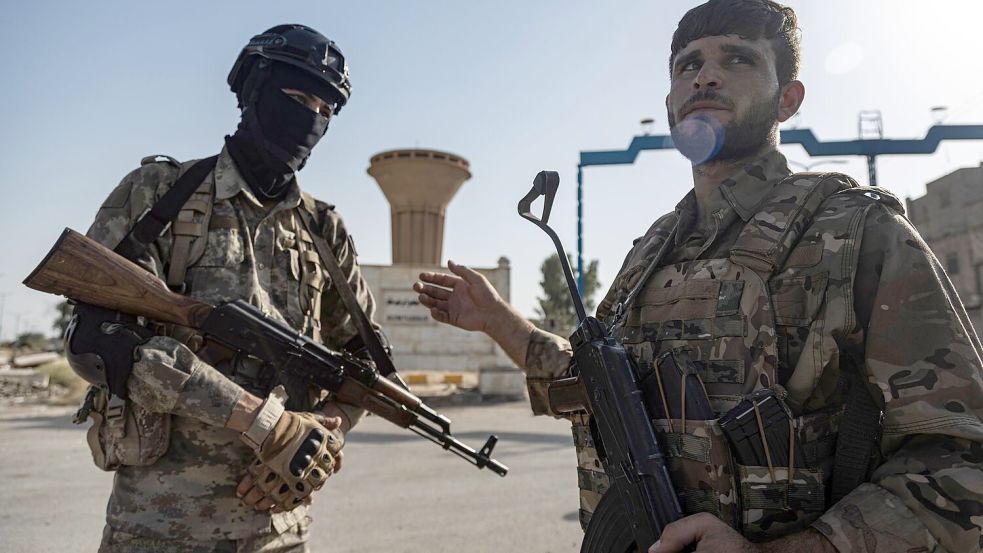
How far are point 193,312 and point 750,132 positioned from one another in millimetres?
1934

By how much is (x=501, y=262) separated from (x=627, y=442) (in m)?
14.1

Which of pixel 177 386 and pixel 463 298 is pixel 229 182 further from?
pixel 463 298

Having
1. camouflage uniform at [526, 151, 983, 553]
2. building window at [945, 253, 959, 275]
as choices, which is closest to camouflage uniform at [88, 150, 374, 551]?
camouflage uniform at [526, 151, 983, 553]

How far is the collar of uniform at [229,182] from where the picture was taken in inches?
95.3

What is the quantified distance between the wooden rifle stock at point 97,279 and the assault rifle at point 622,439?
60.4 inches

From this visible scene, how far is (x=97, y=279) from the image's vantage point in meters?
2.16

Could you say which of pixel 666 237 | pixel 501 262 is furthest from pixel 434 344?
pixel 666 237

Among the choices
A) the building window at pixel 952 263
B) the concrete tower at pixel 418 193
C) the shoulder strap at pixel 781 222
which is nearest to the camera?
the shoulder strap at pixel 781 222

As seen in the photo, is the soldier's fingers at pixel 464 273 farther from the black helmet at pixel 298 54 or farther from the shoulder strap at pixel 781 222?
the black helmet at pixel 298 54

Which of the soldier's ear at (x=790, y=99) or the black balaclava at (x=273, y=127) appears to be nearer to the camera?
the soldier's ear at (x=790, y=99)

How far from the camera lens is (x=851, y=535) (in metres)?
1.13

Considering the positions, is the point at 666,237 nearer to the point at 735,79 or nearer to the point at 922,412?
the point at 735,79

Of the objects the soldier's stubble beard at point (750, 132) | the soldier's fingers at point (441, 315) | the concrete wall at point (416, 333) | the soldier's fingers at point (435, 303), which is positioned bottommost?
the concrete wall at point (416, 333)

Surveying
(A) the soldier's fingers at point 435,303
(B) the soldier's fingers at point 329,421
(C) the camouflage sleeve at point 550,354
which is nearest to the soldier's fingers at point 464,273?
(A) the soldier's fingers at point 435,303
